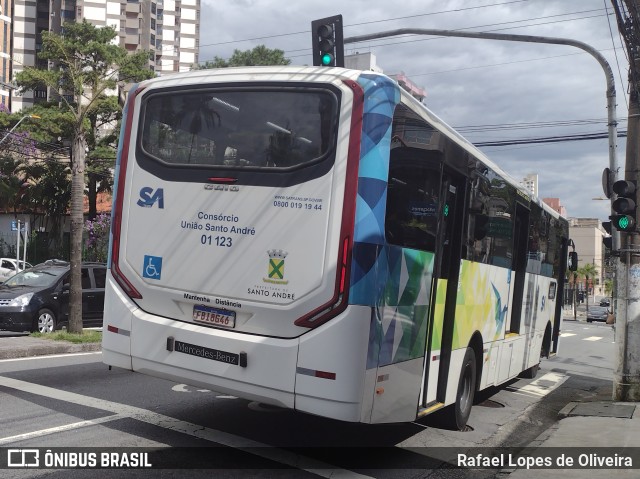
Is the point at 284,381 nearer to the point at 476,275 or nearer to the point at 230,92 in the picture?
the point at 230,92

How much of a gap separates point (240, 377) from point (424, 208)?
7.26 feet

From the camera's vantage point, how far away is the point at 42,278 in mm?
15656

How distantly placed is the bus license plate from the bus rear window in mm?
1243

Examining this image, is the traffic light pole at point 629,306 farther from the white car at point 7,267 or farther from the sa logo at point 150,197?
the white car at point 7,267

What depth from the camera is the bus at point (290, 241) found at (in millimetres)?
5438

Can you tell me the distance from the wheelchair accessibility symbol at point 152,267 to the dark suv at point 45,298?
7942 mm

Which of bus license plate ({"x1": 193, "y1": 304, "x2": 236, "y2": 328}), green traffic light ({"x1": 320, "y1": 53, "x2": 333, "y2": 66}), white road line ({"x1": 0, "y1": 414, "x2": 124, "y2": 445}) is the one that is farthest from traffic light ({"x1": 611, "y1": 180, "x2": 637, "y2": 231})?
white road line ({"x1": 0, "y1": 414, "x2": 124, "y2": 445})

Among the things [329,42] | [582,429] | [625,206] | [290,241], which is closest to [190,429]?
[290,241]

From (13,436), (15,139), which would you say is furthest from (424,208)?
(15,139)

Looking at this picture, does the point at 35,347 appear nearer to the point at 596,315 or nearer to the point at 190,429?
the point at 190,429

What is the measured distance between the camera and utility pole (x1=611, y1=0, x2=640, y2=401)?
11.1 m

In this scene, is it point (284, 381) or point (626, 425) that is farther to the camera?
point (626, 425)

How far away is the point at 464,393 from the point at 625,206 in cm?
499

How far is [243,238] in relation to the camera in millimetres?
5840
